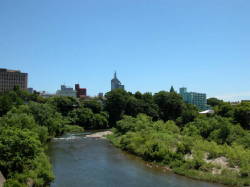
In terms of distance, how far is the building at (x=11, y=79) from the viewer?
5468 inches

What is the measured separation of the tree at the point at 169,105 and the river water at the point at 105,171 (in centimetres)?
3876

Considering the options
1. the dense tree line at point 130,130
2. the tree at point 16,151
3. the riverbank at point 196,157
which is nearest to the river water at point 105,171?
the riverbank at point 196,157

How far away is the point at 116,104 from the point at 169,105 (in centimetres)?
1523

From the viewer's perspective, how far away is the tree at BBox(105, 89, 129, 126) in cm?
7044

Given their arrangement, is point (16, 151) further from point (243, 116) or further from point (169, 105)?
point (169, 105)

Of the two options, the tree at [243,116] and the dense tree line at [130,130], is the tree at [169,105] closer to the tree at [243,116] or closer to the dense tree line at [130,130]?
the dense tree line at [130,130]

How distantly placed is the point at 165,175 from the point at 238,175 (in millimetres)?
6704

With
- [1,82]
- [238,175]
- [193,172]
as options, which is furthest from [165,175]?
[1,82]

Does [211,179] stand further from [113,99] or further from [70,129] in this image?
[113,99]

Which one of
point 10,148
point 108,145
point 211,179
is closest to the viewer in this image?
point 10,148

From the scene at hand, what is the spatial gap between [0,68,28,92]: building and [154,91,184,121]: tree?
95.2 meters

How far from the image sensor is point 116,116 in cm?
7200

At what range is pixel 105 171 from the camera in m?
26.8

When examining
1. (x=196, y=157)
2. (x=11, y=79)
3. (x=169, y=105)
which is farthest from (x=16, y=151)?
(x=11, y=79)
